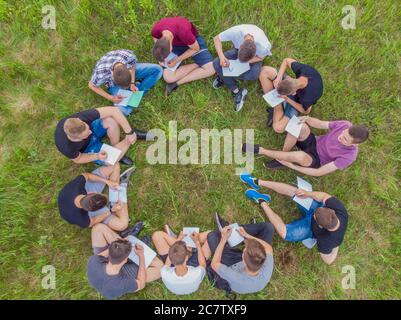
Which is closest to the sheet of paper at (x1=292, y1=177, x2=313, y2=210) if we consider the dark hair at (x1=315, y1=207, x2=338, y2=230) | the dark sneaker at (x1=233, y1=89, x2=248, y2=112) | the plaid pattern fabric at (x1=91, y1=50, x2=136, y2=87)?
the dark hair at (x1=315, y1=207, x2=338, y2=230)

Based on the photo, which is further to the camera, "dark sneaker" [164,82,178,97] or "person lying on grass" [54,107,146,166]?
"dark sneaker" [164,82,178,97]

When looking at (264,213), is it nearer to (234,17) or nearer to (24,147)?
(234,17)

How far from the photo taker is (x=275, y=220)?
18.2ft

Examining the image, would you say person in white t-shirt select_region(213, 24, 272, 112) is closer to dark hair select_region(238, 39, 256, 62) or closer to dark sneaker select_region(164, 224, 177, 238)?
dark hair select_region(238, 39, 256, 62)

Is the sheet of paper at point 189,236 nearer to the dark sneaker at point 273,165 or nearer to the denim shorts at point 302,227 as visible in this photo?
the denim shorts at point 302,227

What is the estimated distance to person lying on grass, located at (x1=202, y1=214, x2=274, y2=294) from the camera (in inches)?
183

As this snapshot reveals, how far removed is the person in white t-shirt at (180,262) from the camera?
4727 mm

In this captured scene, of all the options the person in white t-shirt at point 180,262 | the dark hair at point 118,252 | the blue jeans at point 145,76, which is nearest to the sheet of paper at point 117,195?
the person in white t-shirt at point 180,262

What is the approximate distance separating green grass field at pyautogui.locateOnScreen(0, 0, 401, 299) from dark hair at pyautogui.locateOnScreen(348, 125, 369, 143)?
4.08 feet

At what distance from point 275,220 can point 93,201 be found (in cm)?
296

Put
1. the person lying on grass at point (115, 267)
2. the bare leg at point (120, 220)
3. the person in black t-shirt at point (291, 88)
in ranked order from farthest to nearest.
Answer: the bare leg at point (120, 220) < the person in black t-shirt at point (291, 88) < the person lying on grass at point (115, 267)

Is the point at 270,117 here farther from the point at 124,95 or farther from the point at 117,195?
the point at 117,195

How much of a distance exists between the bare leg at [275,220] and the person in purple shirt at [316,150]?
704 mm

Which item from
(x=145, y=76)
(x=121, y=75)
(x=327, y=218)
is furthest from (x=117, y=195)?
(x=327, y=218)
